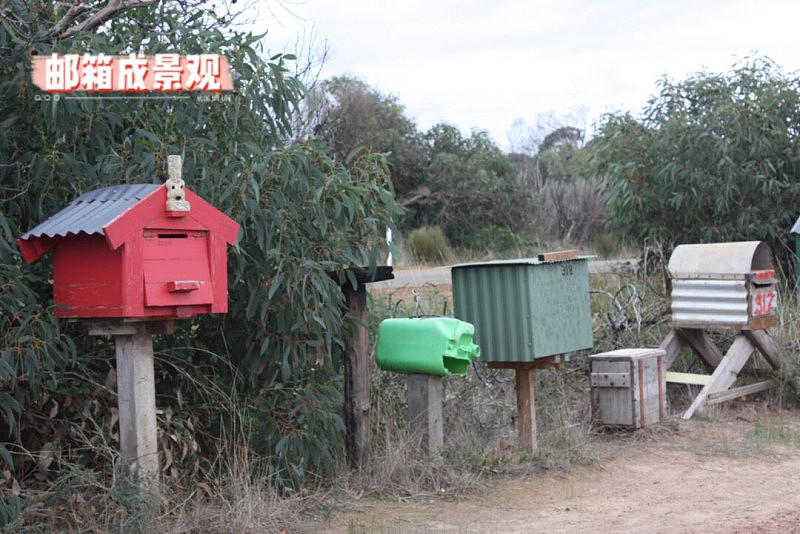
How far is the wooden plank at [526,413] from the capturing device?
738 cm

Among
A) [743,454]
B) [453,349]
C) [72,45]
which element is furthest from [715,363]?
[72,45]

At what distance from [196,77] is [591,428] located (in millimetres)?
4462

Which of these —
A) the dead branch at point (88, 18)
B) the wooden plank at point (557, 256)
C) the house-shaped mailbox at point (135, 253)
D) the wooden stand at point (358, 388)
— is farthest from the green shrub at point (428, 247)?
the house-shaped mailbox at point (135, 253)

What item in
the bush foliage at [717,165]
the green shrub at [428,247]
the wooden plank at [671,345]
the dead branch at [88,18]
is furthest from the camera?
the green shrub at [428,247]

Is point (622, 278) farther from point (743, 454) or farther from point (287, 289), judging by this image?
point (287, 289)

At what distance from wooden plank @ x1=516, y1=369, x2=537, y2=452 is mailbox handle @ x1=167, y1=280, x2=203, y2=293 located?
3076 millimetres

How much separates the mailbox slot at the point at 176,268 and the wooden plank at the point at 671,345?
5.68 meters

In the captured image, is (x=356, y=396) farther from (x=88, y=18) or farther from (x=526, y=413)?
(x=88, y=18)

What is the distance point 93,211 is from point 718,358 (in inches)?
263

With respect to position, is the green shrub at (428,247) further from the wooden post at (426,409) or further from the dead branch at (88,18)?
the dead branch at (88,18)

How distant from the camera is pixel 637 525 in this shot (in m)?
5.83

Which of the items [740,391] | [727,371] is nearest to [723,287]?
[727,371]

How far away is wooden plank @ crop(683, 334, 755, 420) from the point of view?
903 centimetres

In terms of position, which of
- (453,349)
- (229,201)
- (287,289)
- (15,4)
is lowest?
(453,349)
